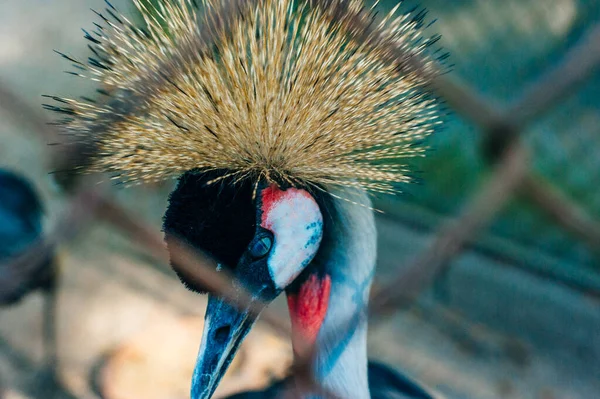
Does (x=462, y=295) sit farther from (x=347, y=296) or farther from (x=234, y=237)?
(x=234, y=237)

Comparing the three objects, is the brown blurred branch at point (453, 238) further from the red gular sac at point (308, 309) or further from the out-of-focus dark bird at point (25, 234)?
the out-of-focus dark bird at point (25, 234)

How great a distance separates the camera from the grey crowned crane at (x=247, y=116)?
0.76m

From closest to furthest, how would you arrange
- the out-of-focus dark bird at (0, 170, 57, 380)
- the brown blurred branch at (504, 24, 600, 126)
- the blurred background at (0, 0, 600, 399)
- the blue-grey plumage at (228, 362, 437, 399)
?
1. the brown blurred branch at (504, 24, 600, 126)
2. the blue-grey plumage at (228, 362, 437, 399)
3. the out-of-focus dark bird at (0, 170, 57, 380)
4. the blurred background at (0, 0, 600, 399)

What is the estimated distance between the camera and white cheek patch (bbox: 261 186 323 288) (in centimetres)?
79

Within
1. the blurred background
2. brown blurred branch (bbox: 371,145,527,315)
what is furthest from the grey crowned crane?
the blurred background

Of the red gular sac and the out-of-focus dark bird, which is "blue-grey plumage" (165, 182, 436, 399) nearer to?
the red gular sac

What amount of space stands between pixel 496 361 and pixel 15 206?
1456 mm

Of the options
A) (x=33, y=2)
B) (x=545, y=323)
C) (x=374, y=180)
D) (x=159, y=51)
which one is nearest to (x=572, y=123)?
(x=545, y=323)

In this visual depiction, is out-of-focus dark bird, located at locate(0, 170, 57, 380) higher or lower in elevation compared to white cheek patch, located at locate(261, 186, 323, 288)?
lower

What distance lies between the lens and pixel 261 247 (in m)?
0.79

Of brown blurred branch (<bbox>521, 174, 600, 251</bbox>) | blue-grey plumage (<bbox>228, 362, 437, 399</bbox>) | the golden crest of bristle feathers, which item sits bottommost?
blue-grey plumage (<bbox>228, 362, 437, 399</bbox>)

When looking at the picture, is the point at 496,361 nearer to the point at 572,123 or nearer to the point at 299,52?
the point at 572,123

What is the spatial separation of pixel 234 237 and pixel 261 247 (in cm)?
4

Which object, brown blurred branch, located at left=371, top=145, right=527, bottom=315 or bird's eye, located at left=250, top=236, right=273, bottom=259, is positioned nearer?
brown blurred branch, located at left=371, top=145, right=527, bottom=315
